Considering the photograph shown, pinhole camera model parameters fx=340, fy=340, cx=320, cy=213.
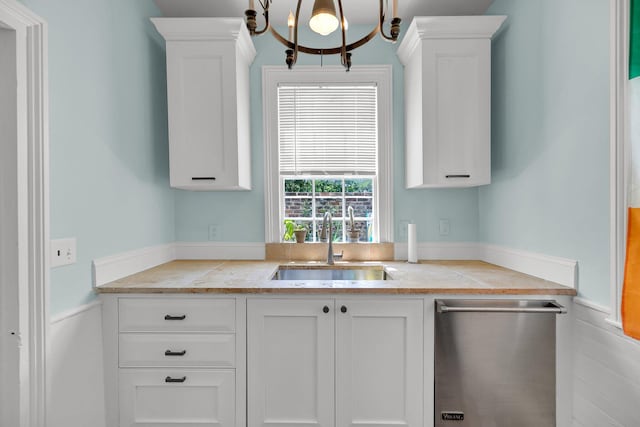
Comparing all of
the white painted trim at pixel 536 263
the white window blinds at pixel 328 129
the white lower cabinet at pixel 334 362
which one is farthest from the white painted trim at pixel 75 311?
the white painted trim at pixel 536 263

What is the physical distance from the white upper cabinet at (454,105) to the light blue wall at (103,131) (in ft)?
5.72

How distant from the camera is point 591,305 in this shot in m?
1.56

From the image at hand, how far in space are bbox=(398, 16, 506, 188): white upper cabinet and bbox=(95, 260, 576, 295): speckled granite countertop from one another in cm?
59

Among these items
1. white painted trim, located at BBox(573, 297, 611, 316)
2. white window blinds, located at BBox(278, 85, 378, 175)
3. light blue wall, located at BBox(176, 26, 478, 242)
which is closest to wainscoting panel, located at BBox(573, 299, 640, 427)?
white painted trim, located at BBox(573, 297, 611, 316)

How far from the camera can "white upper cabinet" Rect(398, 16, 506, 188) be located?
2154mm

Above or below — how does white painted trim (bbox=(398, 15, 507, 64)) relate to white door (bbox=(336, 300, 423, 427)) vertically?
above

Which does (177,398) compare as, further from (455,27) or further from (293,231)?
(455,27)

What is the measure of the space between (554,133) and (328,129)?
1.44 meters

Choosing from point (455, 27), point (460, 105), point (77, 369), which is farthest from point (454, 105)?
point (77, 369)

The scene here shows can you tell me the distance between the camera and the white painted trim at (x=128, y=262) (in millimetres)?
1772

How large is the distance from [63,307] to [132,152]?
0.97 m

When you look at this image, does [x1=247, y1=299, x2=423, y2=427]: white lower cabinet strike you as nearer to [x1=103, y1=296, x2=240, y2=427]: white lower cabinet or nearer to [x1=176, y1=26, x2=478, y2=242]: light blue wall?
[x1=103, y1=296, x2=240, y2=427]: white lower cabinet

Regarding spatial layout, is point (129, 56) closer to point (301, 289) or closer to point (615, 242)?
point (301, 289)

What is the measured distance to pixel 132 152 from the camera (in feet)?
6.86
